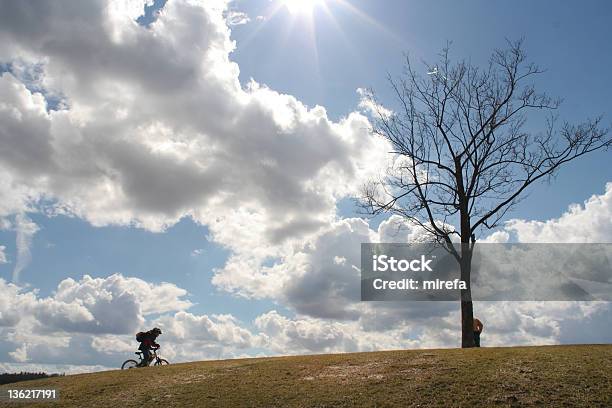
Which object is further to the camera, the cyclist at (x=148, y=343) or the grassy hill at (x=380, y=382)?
the cyclist at (x=148, y=343)

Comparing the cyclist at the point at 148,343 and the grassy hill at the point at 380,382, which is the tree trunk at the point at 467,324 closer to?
the grassy hill at the point at 380,382

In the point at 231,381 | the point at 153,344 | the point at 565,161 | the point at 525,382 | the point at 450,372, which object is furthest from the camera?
the point at 565,161

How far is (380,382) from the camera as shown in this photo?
18.9 meters

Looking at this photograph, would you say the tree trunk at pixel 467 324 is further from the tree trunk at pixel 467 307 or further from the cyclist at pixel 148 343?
the cyclist at pixel 148 343

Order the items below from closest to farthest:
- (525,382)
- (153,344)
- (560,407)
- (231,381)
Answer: (560,407), (525,382), (231,381), (153,344)

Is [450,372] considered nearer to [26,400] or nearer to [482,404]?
[482,404]

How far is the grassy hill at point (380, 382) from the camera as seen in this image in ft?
53.7

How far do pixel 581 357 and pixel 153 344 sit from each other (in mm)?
22130

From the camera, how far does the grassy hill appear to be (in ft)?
53.7

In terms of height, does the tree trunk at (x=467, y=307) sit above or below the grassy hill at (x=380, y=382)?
above

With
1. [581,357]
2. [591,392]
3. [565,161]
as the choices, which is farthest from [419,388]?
[565,161]

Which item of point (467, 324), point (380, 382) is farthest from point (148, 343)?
point (467, 324)

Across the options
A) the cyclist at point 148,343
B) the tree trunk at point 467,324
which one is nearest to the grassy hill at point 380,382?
the cyclist at point 148,343

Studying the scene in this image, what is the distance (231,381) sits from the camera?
2119cm
